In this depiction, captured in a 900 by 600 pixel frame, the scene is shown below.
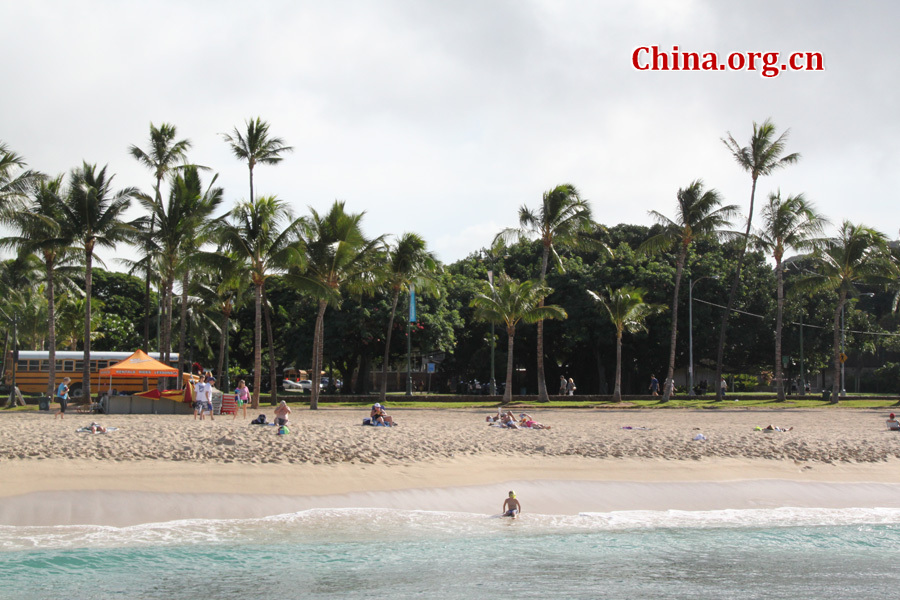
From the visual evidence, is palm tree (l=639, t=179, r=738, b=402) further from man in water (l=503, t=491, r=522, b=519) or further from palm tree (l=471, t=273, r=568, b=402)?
man in water (l=503, t=491, r=522, b=519)

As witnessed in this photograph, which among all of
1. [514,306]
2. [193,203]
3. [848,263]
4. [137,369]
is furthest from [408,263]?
[848,263]

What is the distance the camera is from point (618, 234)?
55781mm

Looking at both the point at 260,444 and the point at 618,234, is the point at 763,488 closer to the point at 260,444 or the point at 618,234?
the point at 260,444

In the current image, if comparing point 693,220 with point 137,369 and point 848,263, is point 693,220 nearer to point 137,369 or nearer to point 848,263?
point 848,263

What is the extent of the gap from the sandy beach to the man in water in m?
0.58

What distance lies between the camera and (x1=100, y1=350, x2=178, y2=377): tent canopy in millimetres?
27000

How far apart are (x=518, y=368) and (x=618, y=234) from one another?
13447 mm

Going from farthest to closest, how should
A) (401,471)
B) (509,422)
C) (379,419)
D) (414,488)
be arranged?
1. (509,422)
2. (379,419)
3. (401,471)
4. (414,488)

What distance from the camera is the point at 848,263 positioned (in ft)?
115

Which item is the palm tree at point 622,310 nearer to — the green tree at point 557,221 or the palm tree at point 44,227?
the green tree at point 557,221

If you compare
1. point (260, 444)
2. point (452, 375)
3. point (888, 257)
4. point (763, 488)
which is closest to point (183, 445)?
point (260, 444)

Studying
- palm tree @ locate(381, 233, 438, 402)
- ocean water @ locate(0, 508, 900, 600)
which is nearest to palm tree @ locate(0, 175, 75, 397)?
palm tree @ locate(381, 233, 438, 402)

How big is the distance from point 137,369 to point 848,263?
31563 millimetres

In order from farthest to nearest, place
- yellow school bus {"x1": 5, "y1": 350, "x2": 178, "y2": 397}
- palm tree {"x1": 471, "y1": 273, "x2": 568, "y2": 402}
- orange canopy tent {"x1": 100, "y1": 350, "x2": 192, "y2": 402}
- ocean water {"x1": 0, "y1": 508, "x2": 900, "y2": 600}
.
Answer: palm tree {"x1": 471, "y1": 273, "x2": 568, "y2": 402} < yellow school bus {"x1": 5, "y1": 350, "x2": 178, "y2": 397} < orange canopy tent {"x1": 100, "y1": 350, "x2": 192, "y2": 402} < ocean water {"x1": 0, "y1": 508, "x2": 900, "y2": 600}
